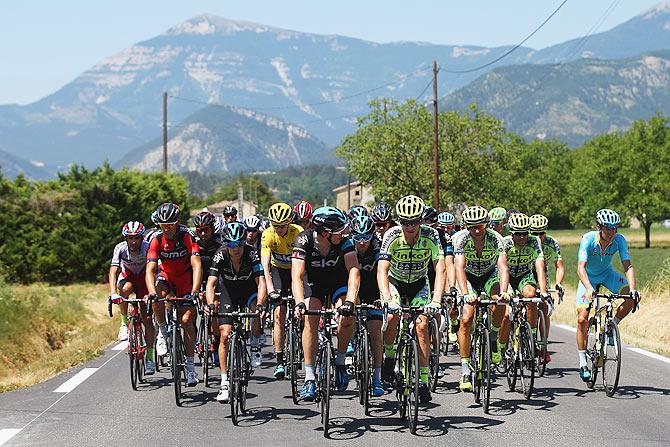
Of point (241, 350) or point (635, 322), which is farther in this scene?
point (635, 322)

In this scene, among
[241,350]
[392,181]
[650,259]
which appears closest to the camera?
[241,350]

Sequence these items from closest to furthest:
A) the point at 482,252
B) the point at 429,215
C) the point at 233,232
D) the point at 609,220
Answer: the point at 233,232, the point at 609,220, the point at 482,252, the point at 429,215

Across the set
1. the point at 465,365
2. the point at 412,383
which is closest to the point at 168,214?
the point at 465,365

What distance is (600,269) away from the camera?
10.7m

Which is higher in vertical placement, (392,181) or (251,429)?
(392,181)

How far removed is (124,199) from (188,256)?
76.4 ft

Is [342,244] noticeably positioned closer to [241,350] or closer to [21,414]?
[241,350]

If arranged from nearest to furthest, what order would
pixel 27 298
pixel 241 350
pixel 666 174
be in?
pixel 241 350, pixel 27 298, pixel 666 174

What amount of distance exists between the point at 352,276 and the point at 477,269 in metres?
2.30

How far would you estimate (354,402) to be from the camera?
9789mm

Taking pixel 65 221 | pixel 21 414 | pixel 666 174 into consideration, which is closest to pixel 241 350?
pixel 21 414

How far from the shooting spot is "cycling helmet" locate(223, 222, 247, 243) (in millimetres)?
9766

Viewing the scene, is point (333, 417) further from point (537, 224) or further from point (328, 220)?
point (537, 224)

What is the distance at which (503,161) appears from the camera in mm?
64312
